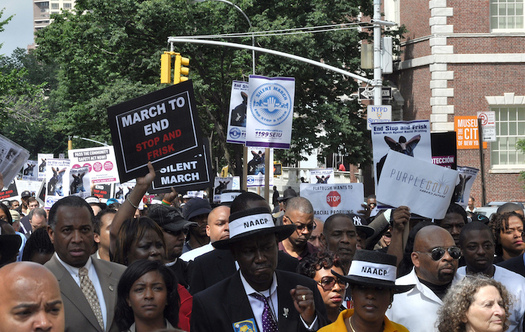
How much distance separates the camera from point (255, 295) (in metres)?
4.63

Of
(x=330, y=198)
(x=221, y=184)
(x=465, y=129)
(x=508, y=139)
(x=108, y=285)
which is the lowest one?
(x=108, y=285)

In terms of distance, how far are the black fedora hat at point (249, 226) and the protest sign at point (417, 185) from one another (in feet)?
13.5

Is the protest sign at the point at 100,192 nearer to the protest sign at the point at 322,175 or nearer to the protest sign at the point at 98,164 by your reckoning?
the protest sign at the point at 98,164

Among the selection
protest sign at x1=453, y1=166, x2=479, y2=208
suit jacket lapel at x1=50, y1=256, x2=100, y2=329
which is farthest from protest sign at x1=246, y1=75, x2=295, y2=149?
suit jacket lapel at x1=50, y1=256, x2=100, y2=329

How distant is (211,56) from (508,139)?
44.3 feet

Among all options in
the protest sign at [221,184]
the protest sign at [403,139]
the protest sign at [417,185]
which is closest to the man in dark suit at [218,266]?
the protest sign at [417,185]

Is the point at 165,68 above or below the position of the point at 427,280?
above

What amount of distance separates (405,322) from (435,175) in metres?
3.59

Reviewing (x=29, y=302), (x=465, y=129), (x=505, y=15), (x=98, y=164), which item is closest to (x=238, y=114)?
(x=98, y=164)

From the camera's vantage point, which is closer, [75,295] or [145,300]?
[145,300]

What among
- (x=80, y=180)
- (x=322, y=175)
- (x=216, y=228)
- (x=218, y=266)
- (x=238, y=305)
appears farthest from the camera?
(x=322, y=175)

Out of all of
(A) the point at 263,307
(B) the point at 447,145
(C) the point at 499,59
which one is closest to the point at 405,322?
(A) the point at 263,307

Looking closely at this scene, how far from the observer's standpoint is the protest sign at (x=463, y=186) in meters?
11.1

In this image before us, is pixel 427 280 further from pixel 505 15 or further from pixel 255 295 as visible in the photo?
pixel 505 15
